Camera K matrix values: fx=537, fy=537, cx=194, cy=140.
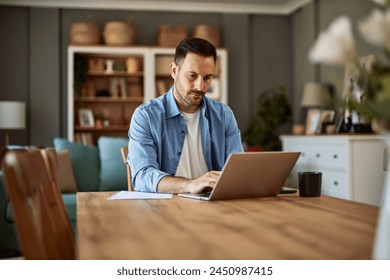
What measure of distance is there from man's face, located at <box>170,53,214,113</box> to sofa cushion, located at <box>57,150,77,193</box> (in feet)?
8.05

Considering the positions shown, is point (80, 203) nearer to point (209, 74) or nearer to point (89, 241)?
point (89, 241)

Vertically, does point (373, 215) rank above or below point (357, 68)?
below

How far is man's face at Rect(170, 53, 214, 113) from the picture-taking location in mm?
2258

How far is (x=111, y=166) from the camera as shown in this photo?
4.93 meters

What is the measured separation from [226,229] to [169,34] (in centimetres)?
554

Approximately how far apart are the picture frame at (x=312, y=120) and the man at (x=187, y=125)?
11.5ft

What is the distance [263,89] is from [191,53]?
4.83 m

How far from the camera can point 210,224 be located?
1152 millimetres

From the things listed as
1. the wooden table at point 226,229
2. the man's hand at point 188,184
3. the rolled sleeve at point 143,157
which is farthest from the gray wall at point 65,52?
the wooden table at point 226,229

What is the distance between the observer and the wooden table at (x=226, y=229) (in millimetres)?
883

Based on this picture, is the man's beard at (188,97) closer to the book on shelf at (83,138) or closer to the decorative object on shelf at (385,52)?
the decorative object on shelf at (385,52)

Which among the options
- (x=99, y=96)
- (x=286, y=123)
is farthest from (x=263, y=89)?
(x=99, y=96)

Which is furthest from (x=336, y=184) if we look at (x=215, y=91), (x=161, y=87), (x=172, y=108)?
(x=161, y=87)

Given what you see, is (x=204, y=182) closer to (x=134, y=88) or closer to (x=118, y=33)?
(x=118, y=33)
